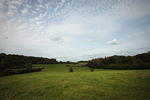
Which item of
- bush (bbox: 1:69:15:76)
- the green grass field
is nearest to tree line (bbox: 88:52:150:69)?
the green grass field

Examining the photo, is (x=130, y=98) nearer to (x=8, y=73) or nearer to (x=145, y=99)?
(x=145, y=99)

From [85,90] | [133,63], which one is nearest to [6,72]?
[85,90]

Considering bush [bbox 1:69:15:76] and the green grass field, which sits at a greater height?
the green grass field

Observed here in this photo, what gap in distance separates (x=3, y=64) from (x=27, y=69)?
12590 millimetres

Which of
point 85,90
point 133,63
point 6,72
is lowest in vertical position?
point 6,72

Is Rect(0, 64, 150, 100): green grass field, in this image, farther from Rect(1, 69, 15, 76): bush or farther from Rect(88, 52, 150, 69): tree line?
Rect(88, 52, 150, 69): tree line

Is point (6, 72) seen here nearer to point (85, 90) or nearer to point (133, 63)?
point (85, 90)

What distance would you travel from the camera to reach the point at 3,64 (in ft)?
134

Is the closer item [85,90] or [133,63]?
[85,90]

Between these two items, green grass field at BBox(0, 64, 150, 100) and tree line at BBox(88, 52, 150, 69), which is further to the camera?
tree line at BBox(88, 52, 150, 69)

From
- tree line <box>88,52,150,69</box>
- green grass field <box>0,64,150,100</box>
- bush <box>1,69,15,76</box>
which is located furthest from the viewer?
tree line <box>88,52,150,69</box>

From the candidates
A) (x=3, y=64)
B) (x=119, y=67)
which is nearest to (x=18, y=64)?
(x=3, y=64)

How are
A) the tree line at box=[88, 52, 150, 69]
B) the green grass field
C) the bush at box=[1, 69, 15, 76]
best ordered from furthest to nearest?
the tree line at box=[88, 52, 150, 69], the bush at box=[1, 69, 15, 76], the green grass field

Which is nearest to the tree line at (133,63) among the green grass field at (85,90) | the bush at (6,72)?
the green grass field at (85,90)
